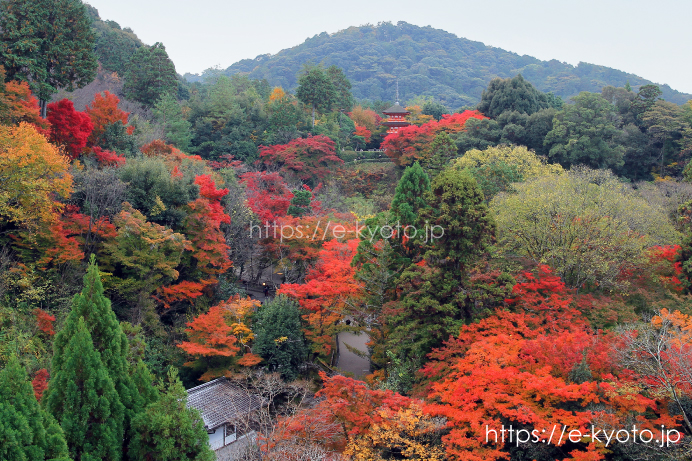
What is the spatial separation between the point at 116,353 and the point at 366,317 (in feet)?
33.4

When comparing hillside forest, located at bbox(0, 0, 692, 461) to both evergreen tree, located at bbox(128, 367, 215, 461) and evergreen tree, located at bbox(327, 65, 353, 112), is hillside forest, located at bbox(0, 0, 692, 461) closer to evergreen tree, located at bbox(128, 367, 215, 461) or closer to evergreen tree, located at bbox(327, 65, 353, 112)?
evergreen tree, located at bbox(128, 367, 215, 461)

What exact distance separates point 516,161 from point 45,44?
2326 centimetres

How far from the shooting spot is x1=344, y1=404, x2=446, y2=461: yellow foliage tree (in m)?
9.44

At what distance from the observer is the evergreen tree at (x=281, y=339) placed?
15.7 m

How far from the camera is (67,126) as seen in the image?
18453 mm

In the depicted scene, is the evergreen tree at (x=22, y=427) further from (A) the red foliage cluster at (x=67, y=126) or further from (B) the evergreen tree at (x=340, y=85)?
(B) the evergreen tree at (x=340, y=85)

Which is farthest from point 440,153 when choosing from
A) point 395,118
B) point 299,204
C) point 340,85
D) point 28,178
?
point 340,85

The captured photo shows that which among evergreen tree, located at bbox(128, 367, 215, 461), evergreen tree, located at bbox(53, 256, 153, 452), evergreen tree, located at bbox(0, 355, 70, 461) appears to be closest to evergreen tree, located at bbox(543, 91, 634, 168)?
evergreen tree, located at bbox(128, 367, 215, 461)

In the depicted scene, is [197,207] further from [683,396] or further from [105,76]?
[105,76]

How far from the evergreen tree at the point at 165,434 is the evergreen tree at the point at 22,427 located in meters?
1.22

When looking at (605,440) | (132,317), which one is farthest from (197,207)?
(605,440)

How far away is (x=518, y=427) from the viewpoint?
30.6 ft

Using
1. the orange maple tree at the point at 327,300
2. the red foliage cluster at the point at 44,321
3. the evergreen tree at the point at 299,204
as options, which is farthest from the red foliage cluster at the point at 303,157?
the red foliage cluster at the point at 44,321

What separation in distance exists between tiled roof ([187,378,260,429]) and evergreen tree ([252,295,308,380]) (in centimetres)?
164
